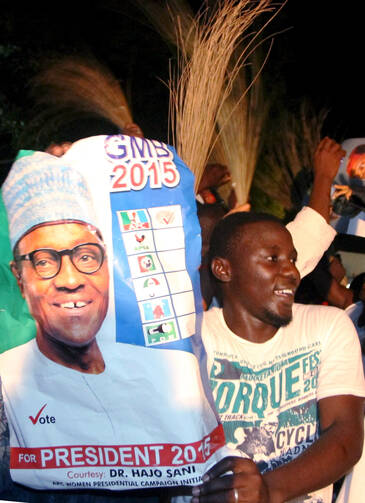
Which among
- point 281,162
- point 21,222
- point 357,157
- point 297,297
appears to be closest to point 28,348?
point 21,222

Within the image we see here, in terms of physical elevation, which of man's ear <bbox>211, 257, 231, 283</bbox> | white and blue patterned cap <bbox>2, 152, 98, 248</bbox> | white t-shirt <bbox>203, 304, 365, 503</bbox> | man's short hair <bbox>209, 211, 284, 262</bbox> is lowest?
white t-shirt <bbox>203, 304, 365, 503</bbox>

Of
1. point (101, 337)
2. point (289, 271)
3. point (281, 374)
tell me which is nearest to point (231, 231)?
point (289, 271)

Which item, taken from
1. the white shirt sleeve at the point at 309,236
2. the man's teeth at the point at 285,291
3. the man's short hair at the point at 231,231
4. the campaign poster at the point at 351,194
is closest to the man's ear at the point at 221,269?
the man's short hair at the point at 231,231

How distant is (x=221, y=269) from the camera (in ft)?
7.26

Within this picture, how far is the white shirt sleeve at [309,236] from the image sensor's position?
2.37m

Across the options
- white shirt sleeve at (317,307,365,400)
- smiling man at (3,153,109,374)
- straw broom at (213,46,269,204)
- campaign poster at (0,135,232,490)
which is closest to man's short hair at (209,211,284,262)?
white shirt sleeve at (317,307,365,400)

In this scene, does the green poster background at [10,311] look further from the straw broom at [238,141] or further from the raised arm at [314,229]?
the straw broom at [238,141]

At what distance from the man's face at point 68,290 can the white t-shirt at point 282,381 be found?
0.48m

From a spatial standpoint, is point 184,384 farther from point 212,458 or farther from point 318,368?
point 318,368

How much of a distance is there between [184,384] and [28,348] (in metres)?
0.41

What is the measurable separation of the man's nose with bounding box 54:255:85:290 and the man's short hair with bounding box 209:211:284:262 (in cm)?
70

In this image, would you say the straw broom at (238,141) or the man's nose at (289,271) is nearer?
the man's nose at (289,271)

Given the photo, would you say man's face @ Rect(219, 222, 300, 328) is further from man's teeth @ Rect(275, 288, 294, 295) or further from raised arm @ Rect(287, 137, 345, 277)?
raised arm @ Rect(287, 137, 345, 277)

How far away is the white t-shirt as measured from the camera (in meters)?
1.92
